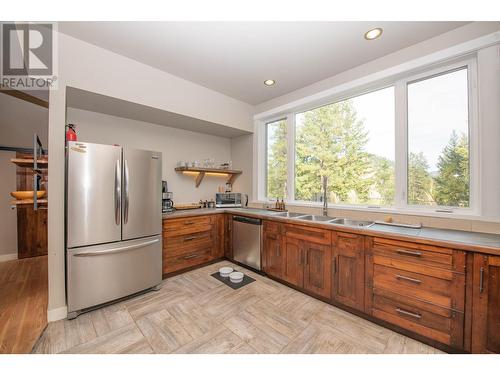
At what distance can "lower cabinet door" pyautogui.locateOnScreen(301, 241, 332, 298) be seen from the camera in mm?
2096

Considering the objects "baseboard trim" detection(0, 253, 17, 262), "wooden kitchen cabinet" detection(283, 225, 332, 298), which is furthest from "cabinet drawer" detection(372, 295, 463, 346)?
"baseboard trim" detection(0, 253, 17, 262)

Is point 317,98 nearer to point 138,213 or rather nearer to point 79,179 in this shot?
point 138,213

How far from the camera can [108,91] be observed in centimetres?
218

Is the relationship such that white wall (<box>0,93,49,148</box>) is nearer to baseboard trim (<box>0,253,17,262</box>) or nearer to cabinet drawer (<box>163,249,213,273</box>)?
baseboard trim (<box>0,253,17,262</box>)

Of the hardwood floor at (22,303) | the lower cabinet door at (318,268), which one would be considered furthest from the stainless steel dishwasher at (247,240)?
the hardwood floor at (22,303)

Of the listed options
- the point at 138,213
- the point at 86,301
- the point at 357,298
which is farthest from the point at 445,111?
the point at 86,301

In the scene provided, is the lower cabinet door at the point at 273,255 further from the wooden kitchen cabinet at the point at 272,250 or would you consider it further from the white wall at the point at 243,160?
the white wall at the point at 243,160

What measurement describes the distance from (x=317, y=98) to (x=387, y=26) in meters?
1.08

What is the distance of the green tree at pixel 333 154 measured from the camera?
2.60 meters

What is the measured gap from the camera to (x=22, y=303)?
2.14m

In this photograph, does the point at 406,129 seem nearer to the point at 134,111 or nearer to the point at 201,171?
the point at 201,171

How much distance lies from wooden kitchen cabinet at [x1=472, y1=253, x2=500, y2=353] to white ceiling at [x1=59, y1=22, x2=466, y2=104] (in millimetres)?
2113

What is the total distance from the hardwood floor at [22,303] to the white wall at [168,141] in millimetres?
1996

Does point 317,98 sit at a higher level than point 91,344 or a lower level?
higher
